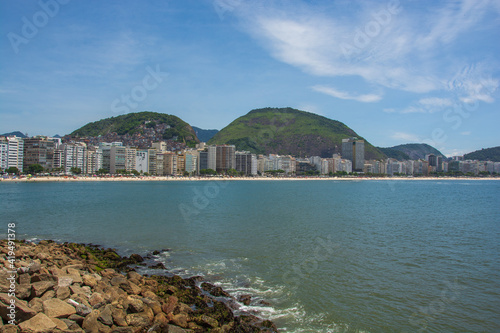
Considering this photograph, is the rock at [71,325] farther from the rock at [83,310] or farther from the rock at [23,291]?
the rock at [23,291]

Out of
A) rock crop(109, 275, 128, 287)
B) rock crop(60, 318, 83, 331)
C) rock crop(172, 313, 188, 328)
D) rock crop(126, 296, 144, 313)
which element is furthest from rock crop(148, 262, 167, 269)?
rock crop(60, 318, 83, 331)

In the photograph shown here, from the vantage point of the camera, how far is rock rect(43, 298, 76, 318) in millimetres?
7432

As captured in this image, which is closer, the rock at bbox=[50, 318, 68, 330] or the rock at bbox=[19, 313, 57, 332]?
the rock at bbox=[19, 313, 57, 332]

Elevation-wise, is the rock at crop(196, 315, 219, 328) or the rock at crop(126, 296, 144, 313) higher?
the rock at crop(126, 296, 144, 313)

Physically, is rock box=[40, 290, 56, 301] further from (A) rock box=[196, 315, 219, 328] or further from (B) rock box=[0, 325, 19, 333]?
(A) rock box=[196, 315, 219, 328]

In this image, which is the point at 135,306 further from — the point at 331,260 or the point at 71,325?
the point at 331,260

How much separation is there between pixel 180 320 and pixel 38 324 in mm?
3078

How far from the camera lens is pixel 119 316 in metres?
7.97

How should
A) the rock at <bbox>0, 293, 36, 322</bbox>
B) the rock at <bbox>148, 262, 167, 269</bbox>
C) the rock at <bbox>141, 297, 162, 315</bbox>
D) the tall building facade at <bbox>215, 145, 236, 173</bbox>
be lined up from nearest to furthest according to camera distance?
the rock at <bbox>0, 293, 36, 322</bbox>
the rock at <bbox>141, 297, 162, 315</bbox>
the rock at <bbox>148, 262, 167, 269</bbox>
the tall building facade at <bbox>215, 145, 236, 173</bbox>

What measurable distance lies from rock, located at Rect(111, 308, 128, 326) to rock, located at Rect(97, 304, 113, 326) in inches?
4.0

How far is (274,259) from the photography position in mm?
15078

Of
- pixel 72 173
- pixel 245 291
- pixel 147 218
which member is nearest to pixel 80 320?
pixel 245 291

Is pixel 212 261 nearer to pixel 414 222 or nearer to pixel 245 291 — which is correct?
pixel 245 291

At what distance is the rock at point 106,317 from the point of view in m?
7.68
